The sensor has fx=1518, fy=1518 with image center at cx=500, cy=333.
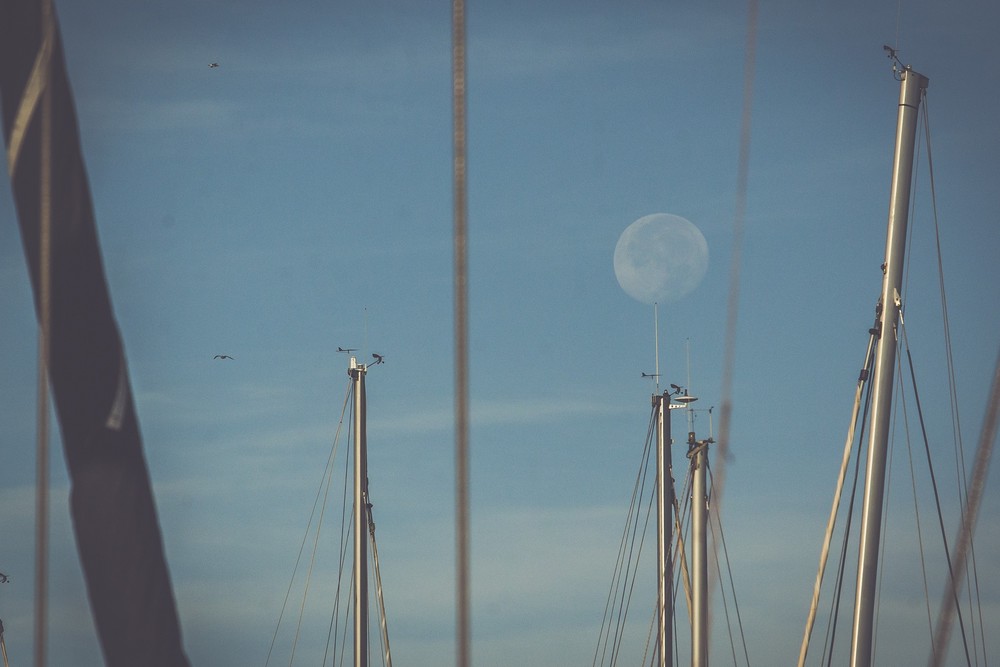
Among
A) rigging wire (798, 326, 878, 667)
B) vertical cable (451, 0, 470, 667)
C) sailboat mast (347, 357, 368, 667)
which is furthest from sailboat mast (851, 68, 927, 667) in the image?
sailboat mast (347, 357, 368, 667)

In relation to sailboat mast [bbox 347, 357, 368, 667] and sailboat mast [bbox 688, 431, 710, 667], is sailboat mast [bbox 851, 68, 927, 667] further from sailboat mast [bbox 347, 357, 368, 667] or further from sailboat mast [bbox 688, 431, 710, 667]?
sailboat mast [bbox 347, 357, 368, 667]

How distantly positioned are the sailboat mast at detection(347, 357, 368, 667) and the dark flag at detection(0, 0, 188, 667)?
2634 centimetres

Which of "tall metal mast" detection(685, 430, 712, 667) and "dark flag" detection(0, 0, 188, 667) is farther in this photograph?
"tall metal mast" detection(685, 430, 712, 667)

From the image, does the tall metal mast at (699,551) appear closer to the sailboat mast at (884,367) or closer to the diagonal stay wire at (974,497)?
the sailboat mast at (884,367)

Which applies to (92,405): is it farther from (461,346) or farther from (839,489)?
(839,489)

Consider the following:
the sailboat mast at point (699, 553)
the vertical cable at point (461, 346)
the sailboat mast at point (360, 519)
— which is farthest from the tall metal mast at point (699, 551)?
the vertical cable at point (461, 346)

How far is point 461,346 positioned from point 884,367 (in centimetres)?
1418

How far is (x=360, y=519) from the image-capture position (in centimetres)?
3519

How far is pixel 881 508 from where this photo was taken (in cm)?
1998

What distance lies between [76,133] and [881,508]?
48.9ft

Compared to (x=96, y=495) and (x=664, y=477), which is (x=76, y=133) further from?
(x=664, y=477)

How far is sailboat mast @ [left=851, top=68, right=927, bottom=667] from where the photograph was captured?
64.9 ft

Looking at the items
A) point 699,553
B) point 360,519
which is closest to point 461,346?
point 699,553

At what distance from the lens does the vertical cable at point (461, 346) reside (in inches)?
293
